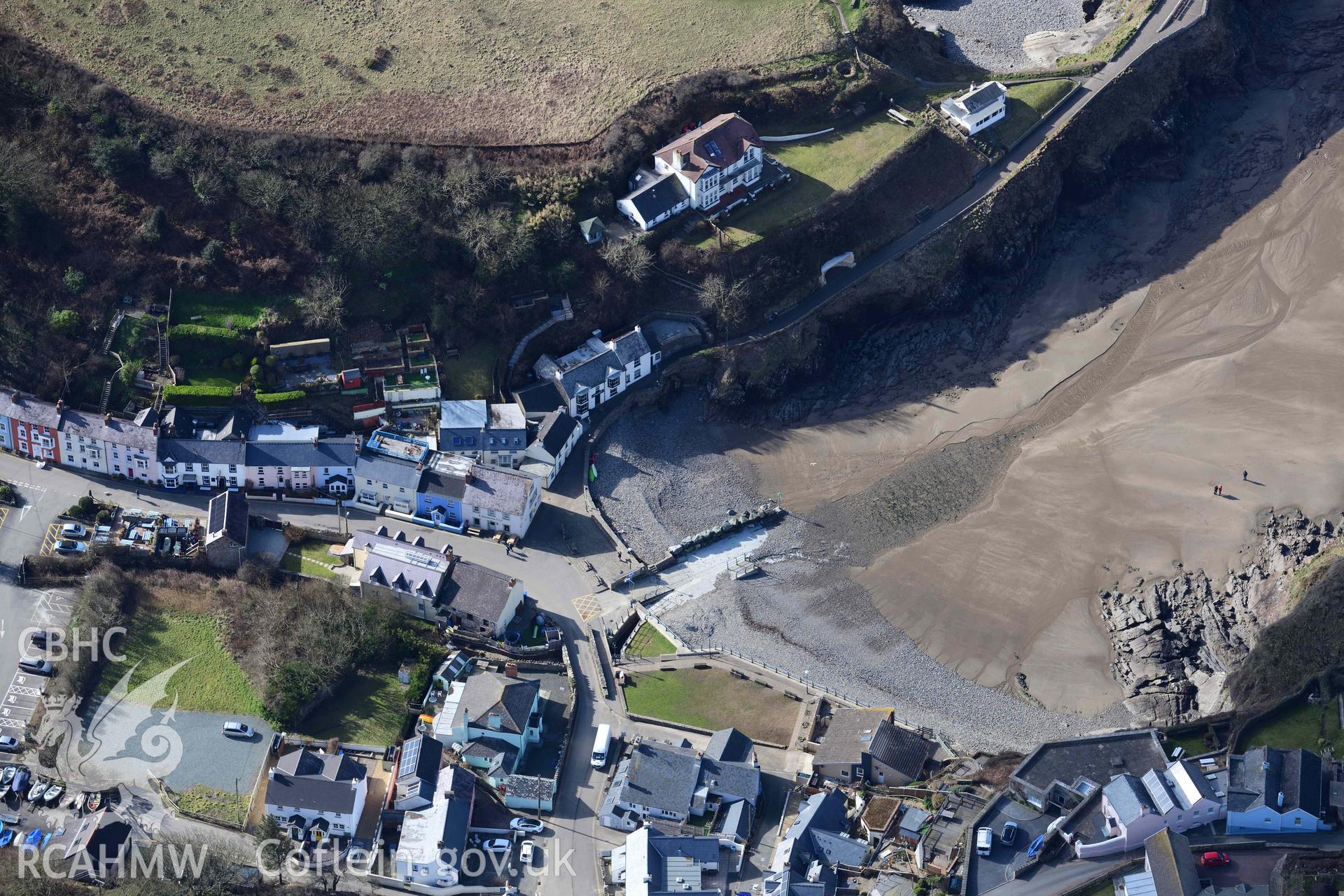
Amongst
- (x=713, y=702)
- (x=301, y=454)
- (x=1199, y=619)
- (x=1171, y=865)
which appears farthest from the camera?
(x=301, y=454)

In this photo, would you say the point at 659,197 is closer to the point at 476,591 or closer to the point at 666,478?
the point at 666,478

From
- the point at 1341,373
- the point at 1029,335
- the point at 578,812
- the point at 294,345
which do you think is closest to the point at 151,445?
the point at 294,345

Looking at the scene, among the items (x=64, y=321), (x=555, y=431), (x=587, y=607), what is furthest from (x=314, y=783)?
(x=64, y=321)

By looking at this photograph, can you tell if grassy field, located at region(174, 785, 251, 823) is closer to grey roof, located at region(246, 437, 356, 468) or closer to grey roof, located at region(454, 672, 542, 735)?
grey roof, located at region(454, 672, 542, 735)

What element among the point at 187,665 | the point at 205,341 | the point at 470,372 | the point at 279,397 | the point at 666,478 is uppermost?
the point at 470,372

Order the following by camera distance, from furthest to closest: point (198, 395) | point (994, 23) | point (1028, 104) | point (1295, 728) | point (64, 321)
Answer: point (994, 23)
point (1028, 104)
point (64, 321)
point (198, 395)
point (1295, 728)

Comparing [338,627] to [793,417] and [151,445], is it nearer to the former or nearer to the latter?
[151,445]
